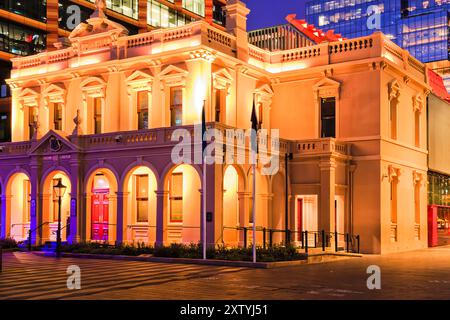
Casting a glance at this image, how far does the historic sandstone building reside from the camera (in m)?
31.3

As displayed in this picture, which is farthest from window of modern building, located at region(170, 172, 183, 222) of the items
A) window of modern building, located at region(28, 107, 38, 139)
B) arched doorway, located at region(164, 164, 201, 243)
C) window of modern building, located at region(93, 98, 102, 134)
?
window of modern building, located at region(28, 107, 38, 139)

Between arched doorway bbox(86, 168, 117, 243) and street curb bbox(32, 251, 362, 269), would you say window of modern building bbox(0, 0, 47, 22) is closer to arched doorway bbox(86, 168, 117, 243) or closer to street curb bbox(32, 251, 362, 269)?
arched doorway bbox(86, 168, 117, 243)

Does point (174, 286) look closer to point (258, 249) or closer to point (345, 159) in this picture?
point (258, 249)

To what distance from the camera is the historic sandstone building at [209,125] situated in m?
31.3

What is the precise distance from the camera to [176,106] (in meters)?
32.9

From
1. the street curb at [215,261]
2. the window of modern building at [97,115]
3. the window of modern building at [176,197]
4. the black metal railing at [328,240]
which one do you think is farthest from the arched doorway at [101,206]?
the black metal railing at [328,240]

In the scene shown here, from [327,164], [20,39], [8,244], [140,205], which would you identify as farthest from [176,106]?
[20,39]

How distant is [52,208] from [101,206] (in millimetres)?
2884

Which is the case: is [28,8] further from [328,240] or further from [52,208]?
[328,240]

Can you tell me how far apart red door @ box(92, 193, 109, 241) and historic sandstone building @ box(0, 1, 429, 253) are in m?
0.08

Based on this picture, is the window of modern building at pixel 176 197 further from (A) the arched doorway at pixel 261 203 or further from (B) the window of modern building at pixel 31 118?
(B) the window of modern building at pixel 31 118

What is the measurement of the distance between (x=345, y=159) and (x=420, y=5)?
109050mm

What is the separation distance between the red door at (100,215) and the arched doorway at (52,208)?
4.44ft
